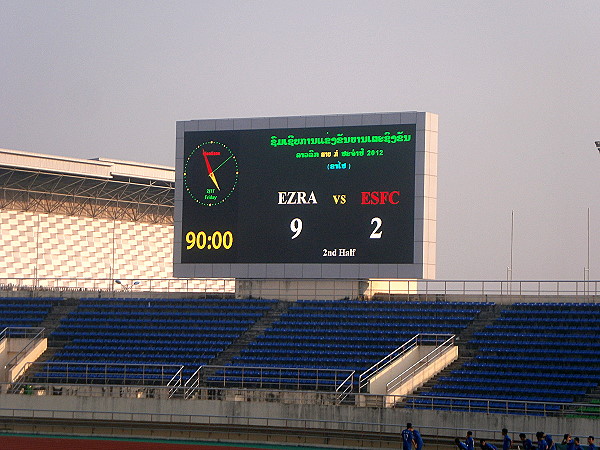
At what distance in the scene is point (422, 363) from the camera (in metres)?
37.2

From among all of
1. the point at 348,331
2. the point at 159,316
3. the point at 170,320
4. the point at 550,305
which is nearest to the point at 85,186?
the point at 159,316

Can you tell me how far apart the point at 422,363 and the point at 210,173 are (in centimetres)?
980

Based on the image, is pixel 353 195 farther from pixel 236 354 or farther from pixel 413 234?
pixel 236 354

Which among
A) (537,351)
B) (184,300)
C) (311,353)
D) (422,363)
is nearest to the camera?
(537,351)

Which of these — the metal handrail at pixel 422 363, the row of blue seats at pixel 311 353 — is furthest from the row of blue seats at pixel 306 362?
the metal handrail at pixel 422 363

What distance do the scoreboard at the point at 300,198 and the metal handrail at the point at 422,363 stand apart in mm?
2526

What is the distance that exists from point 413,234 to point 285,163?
194 inches

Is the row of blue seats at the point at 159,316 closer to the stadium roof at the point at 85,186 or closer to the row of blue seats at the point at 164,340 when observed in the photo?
the row of blue seats at the point at 164,340

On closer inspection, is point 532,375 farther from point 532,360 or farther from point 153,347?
point 153,347

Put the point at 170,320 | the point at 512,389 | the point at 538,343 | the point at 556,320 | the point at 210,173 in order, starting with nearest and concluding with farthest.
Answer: the point at 512,389
the point at 538,343
the point at 556,320
the point at 210,173
the point at 170,320

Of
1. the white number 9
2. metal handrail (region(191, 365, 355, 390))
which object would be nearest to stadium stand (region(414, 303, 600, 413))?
metal handrail (region(191, 365, 355, 390))

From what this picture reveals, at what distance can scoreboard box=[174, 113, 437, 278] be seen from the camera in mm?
39094

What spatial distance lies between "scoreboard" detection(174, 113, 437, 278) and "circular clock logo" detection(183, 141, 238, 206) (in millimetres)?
34

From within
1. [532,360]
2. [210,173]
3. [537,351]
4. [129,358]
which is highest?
[210,173]
